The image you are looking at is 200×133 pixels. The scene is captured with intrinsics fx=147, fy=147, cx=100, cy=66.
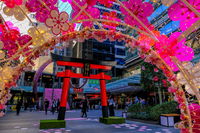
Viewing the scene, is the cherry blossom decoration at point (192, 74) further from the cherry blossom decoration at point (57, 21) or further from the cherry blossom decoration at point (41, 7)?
the cherry blossom decoration at point (41, 7)

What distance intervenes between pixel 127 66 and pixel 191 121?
37.5 meters

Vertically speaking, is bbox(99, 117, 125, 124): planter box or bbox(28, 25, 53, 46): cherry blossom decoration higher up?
bbox(28, 25, 53, 46): cherry blossom decoration

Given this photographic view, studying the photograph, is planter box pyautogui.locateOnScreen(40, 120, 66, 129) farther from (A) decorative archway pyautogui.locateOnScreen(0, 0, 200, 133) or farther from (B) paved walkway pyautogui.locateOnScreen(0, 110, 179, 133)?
(A) decorative archway pyautogui.locateOnScreen(0, 0, 200, 133)

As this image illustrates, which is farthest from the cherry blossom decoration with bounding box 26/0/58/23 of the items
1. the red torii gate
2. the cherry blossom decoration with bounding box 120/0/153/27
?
the red torii gate

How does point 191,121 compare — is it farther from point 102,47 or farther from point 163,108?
point 102,47

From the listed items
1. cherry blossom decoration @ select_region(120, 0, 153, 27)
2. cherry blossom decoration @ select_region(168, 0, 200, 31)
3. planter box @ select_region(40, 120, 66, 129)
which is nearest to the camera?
cherry blossom decoration @ select_region(168, 0, 200, 31)

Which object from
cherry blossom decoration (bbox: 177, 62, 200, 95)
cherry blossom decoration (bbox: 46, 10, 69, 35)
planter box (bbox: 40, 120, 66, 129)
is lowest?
planter box (bbox: 40, 120, 66, 129)

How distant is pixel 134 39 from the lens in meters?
3.02

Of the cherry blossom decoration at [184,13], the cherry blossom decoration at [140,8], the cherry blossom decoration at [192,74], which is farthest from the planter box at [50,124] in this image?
the cherry blossom decoration at [184,13]

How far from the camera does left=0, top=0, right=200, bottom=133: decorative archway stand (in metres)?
2.38

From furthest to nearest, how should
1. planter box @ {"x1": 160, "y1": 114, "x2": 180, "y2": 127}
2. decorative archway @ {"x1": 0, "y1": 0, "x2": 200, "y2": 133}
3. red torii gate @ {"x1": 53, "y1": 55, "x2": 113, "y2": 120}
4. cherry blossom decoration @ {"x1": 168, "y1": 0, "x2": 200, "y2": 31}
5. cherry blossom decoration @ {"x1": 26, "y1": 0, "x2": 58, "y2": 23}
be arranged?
red torii gate @ {"x1": 53, "y1": 55, "x2": 113, "y2": 120} < planter box @ {"x1": 160, "y1": 114, "x2": 180, "y2": 127} < cherry blossom decoration @ {"x1": 26, "y1": 0, "x2": 58, "y2": 23} < decorative archway @ {"x1": 0, "y1": 0, "x2": 200, "y2": 133} < cherry blossom decoration @ {"x1": 168, "y1": 0, "x2": 200, "y2": 31}

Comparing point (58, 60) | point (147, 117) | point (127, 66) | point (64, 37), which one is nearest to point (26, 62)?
point (64, 37)

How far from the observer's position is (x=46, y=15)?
293 cm

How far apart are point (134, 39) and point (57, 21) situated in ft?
5.17
